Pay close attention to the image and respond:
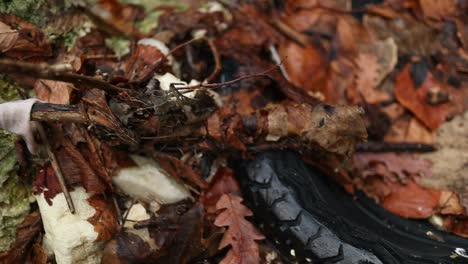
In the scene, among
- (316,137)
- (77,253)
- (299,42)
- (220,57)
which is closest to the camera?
(77,253)

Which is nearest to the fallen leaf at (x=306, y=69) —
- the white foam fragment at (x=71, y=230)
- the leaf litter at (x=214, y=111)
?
the leaf litter at (x=214, y=111)

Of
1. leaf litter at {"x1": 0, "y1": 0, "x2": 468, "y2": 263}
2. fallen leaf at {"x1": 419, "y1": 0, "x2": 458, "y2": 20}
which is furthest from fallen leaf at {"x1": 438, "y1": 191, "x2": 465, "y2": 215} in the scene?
fallen leaf at {"x1": 419, "y1": 0, "x2": 458, "y2": 20}

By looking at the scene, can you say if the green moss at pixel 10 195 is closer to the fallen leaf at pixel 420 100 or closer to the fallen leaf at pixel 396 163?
the fallen leaf at pixel 396 163

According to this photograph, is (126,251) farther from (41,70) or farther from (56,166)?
(41,70)

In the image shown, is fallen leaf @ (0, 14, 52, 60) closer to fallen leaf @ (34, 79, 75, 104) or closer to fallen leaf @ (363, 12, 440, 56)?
fallen leaf @ (34, 79, 75, 104)

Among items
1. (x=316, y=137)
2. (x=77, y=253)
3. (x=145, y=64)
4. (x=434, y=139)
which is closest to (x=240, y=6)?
(x=145, y=64)

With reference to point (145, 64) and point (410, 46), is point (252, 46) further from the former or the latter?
point (410, 46)
